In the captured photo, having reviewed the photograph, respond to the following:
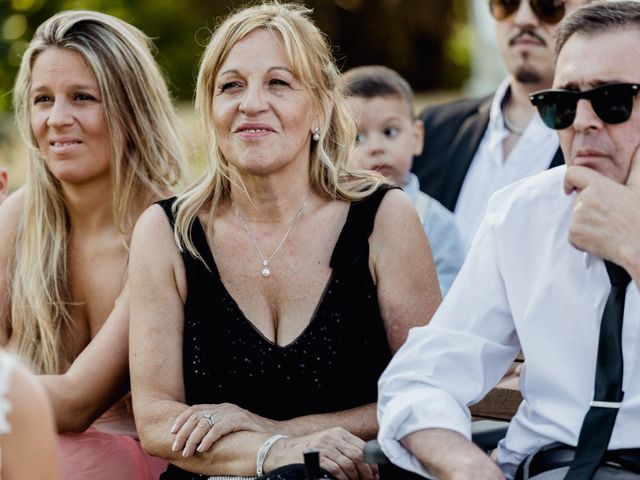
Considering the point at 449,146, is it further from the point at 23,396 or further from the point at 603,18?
the point at 23,396

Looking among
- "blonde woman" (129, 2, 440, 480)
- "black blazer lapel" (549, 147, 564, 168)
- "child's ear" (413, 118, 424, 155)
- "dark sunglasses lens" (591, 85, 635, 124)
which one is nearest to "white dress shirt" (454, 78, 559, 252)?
"black blazer lapel" (549, 147, 564, 168)

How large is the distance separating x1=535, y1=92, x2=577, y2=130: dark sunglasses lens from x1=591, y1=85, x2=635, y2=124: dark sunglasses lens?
66 millimetres

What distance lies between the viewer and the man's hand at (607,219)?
2.73 m

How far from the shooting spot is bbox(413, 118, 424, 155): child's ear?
542 centimetres

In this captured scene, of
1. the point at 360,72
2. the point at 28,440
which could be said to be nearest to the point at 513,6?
the point at 360,72

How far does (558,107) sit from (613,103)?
0.15 m

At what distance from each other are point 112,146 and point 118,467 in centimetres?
119

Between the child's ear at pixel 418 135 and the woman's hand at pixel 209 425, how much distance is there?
2.36 m

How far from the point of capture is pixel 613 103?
2.84 m

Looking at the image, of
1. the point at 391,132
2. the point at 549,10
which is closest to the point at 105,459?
the point at 391,132

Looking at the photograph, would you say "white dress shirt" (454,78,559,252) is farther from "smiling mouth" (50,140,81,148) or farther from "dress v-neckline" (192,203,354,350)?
"smiling mouth" (50,140,81,148)

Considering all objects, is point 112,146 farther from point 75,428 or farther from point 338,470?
point 338,470

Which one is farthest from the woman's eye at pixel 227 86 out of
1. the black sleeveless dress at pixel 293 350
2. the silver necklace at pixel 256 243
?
the black sleeveless dress at pixel 293 350

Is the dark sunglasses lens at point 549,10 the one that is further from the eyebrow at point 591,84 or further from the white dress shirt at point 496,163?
the eyebrow at point 591,84
